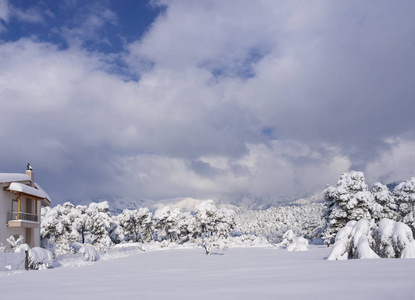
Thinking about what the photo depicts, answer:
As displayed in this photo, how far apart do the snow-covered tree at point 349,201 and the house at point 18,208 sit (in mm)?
31459

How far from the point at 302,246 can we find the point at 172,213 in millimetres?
36496

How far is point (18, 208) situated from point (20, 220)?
1287 millimetres

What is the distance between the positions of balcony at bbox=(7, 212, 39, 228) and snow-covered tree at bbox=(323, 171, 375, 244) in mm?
31161

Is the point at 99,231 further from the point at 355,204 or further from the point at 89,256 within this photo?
the point at 355,204

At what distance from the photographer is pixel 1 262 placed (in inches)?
817

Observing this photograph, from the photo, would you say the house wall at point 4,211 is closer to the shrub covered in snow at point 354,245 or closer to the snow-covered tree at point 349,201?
the shrub covered in snow at point 354,245

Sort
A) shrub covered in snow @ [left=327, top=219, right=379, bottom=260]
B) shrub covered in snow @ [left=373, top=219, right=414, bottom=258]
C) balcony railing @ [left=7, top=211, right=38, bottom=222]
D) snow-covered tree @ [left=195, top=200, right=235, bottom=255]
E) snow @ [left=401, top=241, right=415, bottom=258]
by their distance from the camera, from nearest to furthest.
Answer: snow @ [left=401, top=241, right=415, bottom=258] < shrub covered in snow @ [left=327, top=219, right=379, bottom=260] < shrub covered in snow @ [left=373, top=219, right=414, bottom=258] < balcony railing @ [left=7, top=211, right=38, bottom=222] < snow-covered tree @ [left=195, top=200, right=235, bottom=255]

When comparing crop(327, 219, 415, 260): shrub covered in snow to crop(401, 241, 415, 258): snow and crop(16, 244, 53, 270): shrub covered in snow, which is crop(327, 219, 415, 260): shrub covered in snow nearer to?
crop(401, 241, 415, 258): snow

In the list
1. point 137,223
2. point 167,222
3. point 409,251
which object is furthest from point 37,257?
Answer: point 137,223

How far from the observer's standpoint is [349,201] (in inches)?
1575

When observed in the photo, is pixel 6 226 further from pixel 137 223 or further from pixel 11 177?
pixel 137 223

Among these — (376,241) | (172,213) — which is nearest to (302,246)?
(376,241)

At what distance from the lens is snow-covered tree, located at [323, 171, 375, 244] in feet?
131

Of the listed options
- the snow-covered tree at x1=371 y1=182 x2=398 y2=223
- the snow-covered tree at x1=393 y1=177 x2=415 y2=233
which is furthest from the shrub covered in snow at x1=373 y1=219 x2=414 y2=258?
the snow-covered tree at x1=393 y1=177 x2=415 y2=233
